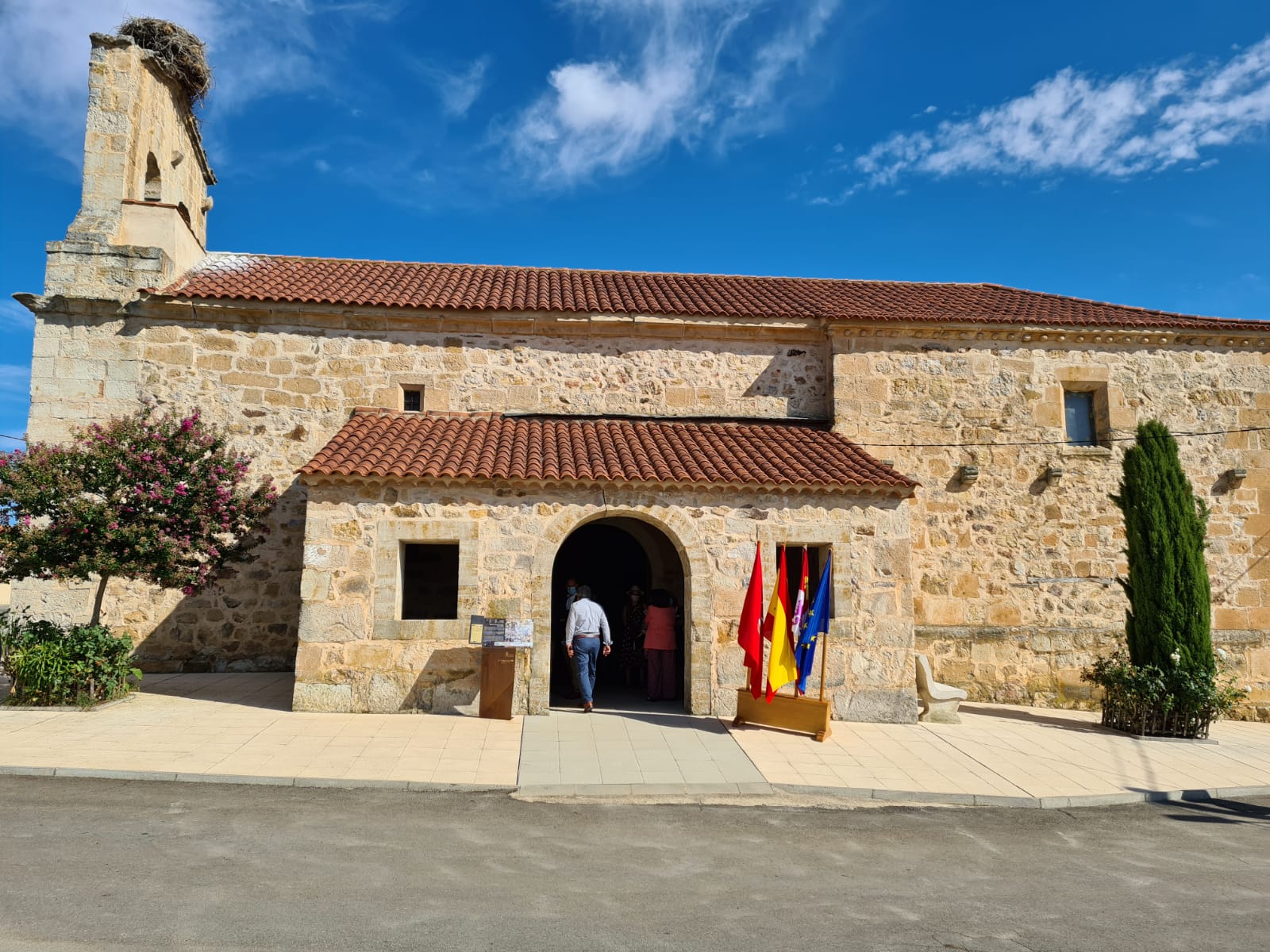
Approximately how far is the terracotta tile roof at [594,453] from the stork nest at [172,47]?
21.5 feet

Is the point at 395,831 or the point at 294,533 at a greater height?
the point at 294,533

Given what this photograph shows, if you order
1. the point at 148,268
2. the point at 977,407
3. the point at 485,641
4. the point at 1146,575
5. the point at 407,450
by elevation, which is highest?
the point at 148,268

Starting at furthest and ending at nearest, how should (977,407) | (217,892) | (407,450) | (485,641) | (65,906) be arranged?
(977,407) → (407,450) → (485,641) → (217,892) → (65,906)

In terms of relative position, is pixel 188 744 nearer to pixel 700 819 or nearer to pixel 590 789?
pixel 590 789

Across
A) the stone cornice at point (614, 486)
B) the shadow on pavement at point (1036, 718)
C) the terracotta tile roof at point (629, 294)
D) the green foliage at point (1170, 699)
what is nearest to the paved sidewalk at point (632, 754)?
the stone cornice at point (614, 486)

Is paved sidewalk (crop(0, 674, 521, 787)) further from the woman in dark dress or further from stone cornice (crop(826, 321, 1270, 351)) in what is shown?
stone cornice (crop(826, 321, 1270, 351))

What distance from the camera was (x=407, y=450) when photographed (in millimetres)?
10289

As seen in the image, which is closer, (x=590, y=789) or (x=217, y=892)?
(x=217, y=892)

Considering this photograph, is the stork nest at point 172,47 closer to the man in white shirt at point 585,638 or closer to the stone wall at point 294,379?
the stone wall at point 294,379

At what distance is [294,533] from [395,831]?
23.4 ft

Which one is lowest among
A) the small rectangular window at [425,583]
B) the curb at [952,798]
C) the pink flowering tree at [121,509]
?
the curb at [952,798]

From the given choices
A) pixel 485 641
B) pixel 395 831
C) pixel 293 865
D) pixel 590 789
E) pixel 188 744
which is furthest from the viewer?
pixel 485 641

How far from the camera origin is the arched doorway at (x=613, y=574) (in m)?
11.8

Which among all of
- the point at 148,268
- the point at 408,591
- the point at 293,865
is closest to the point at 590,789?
the point at 293,865
